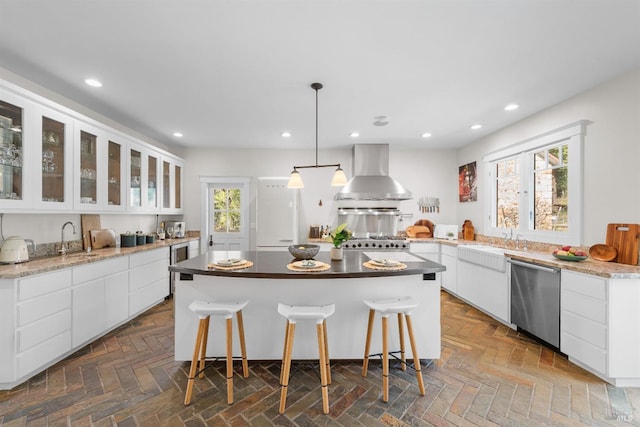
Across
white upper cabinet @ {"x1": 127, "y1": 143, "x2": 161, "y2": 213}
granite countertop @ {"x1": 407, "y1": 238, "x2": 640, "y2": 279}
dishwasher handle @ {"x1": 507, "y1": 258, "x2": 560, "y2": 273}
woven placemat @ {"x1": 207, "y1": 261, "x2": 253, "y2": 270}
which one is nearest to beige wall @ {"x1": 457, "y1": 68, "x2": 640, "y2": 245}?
granite countertop @ {"x1": 407, "y1": 238, "x2": 640, "y2": 279}

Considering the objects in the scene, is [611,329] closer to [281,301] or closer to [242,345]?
[281,301]

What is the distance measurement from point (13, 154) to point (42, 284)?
43.8 inches

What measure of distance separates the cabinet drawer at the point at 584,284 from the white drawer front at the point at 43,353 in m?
4.51

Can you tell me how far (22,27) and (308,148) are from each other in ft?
12.8

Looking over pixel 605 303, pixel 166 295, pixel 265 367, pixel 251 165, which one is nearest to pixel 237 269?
pixel 265 367

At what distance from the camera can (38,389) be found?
2070 millimetres

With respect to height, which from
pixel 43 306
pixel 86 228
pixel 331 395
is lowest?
pixel 331 395

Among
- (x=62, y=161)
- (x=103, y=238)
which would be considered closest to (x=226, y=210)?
(x=103, y=238)

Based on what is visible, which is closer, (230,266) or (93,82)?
(230,266)

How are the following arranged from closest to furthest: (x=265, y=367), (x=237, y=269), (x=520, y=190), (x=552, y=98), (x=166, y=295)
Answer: (x=237, y=269) < (x=265, y=367) < (x=552, y=98) < (x=520, y=190) < (x=166, y=295)

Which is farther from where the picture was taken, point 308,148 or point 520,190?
point 308,148

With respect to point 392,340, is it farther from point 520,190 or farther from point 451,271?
point 520,190

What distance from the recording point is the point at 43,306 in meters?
2.25

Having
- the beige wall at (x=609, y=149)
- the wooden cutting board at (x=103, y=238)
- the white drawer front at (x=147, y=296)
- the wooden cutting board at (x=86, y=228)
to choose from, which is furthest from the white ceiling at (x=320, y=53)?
the white drawer front at (x=147, y=296)
